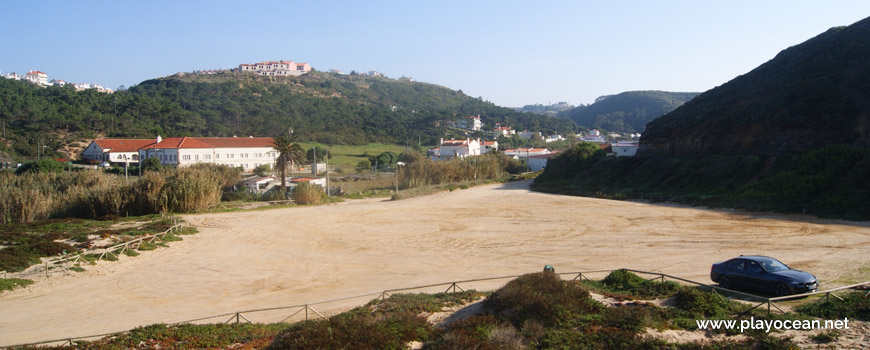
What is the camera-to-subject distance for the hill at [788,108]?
133 feet

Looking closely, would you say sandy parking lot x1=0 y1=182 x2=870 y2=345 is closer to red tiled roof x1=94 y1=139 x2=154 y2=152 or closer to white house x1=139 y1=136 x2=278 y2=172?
white house x1=139 y1=136 x2=278 y2=172

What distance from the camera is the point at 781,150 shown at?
1642 inches

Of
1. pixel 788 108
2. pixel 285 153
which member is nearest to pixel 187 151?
pixel 285 153

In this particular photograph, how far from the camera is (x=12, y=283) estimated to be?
16.8 m

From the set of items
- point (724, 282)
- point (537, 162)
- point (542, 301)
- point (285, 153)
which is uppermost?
point (285, 153)

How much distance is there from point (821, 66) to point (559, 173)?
1032 inches

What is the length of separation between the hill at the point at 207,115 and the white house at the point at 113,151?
7.15 metres

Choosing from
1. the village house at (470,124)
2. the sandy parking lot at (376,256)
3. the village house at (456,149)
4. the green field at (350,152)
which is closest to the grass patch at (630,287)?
the sandy parking lot at (376,256)

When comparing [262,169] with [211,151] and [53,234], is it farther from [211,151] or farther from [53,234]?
[53,234]

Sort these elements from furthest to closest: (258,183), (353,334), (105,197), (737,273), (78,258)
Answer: (258,183) < (105,197) < (78,258) < (737,273) < (353,334)

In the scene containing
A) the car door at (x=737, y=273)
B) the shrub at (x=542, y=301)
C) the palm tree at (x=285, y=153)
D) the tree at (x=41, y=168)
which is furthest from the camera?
the tree at (x=41, y=168)

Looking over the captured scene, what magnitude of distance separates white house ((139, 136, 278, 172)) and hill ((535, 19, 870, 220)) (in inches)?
1503

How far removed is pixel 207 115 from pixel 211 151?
163ft

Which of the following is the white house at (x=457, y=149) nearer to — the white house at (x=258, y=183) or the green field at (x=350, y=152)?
the green field at (x=350, y=152)
